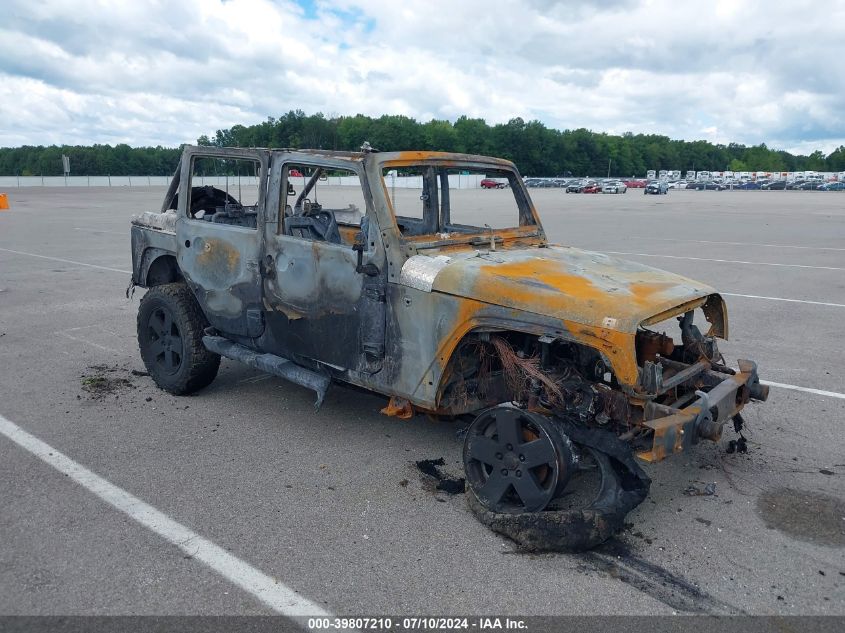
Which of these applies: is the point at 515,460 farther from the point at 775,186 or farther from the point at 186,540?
the point at 775,186

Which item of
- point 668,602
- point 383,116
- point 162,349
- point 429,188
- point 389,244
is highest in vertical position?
point 383,116

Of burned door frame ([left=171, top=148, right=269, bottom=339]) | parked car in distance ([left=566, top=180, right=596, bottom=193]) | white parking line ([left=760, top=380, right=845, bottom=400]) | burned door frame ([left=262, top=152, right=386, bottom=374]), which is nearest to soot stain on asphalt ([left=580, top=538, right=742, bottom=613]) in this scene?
burned door frame ([left=262, top=152, right=386, bottom=374])

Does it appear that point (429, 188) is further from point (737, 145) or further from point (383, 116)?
point (737, 145)

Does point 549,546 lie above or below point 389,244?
below

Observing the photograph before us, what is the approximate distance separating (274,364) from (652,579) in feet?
9.62

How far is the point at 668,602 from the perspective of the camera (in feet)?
10.5

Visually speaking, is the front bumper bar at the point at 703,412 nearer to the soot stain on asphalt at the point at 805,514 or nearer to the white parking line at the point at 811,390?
the soot stain on asphalt at the point at 805,514

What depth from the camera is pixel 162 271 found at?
6242mm

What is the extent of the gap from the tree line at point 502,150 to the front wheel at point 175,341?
1.35 meters

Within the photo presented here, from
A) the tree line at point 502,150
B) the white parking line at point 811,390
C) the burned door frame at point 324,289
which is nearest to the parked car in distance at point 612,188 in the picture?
the tree line at point 502,150

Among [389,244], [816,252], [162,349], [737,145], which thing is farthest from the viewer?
[737,145]

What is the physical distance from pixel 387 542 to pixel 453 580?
466mm

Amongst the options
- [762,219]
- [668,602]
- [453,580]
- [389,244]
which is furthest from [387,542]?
[762,219]

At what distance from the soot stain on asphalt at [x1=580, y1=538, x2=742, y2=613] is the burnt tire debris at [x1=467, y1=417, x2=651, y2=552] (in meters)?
0.08
